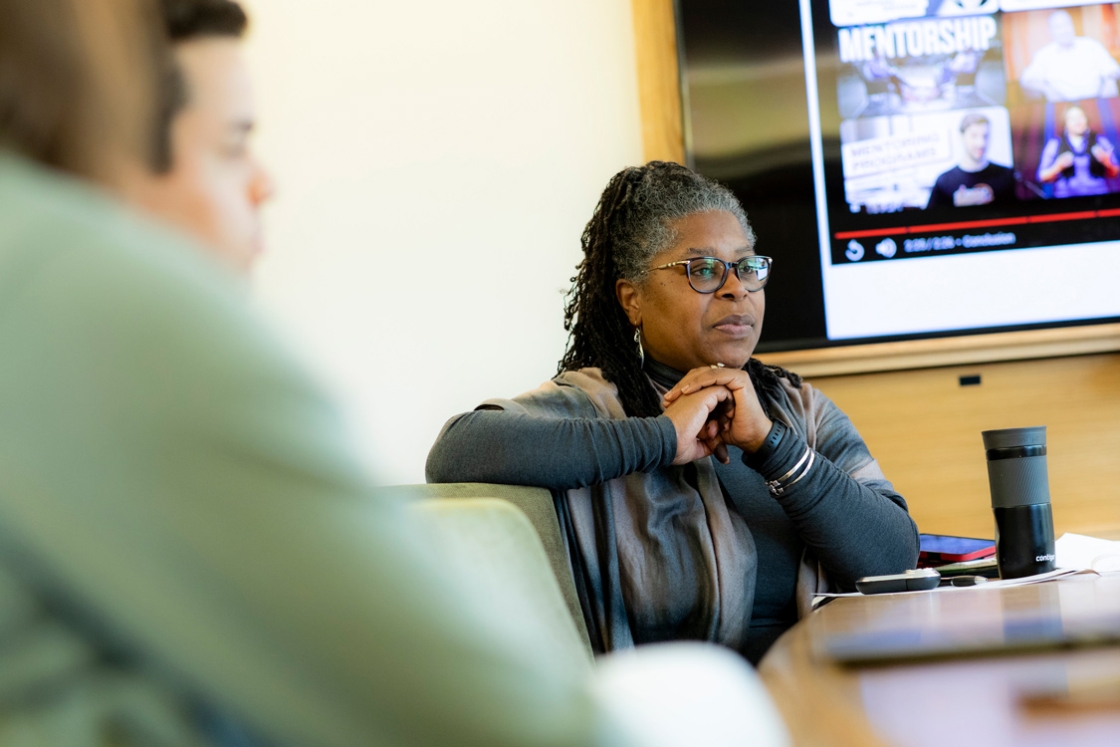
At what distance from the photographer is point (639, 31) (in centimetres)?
253

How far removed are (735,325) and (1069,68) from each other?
3.77 feet

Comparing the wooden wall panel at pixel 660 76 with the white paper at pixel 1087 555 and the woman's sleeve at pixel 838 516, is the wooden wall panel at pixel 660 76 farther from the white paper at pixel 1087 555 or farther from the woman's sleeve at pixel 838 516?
the white paper at pixel 1087 555

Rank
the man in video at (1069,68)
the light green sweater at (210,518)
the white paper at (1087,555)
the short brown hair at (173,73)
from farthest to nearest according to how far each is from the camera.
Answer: the man in video at (1069,68)
the white paper at (1087,555)
the short brown hair at (173,73)
the light green sweater at (210,518)

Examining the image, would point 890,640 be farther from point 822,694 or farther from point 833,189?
point 833,189

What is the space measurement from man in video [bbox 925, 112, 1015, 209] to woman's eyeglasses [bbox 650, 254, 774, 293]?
709mm

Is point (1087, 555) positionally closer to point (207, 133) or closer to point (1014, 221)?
point (1014, 221)

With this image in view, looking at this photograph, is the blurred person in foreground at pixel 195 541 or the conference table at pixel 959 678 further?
the conference table at pixel 959 678

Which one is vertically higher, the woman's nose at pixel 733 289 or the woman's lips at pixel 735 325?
the woman's nose at pixel 733 289

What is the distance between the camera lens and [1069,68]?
2.48 metres

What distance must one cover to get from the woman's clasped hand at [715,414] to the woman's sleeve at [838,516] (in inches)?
1.8

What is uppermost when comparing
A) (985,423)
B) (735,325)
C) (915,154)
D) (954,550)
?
(915,154)

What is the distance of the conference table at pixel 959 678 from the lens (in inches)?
22.4

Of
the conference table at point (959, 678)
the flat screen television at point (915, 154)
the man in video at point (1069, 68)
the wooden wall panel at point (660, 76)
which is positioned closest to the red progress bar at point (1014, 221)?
the flat screen television at point (915, 154)

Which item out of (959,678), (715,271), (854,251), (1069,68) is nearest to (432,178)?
(715,271)
